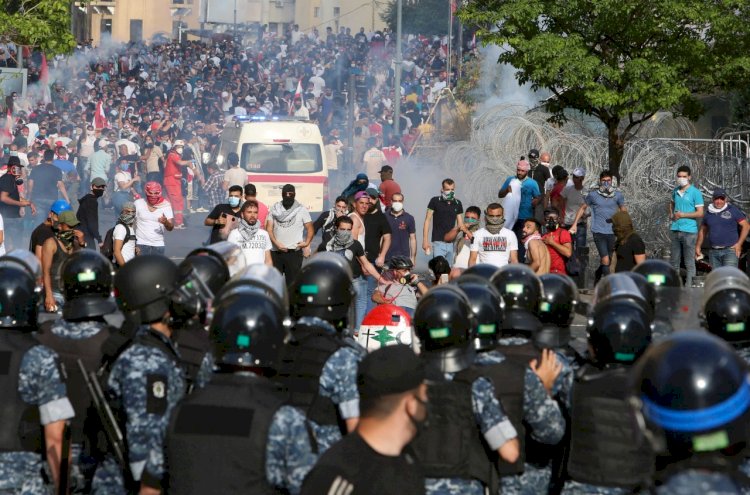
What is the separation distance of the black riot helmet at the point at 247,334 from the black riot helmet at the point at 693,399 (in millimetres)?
1624

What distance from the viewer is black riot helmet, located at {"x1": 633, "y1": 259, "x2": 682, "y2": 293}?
7.45 m

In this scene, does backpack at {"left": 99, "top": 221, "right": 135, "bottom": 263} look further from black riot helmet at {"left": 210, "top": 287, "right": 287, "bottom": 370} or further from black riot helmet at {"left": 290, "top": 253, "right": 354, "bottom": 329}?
black riot helmet at {"left": 210, "top": 287, "right": 287, "bottom": 370}

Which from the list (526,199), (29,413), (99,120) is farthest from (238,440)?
(99,120)

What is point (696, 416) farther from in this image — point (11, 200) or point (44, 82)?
point (44, 82)

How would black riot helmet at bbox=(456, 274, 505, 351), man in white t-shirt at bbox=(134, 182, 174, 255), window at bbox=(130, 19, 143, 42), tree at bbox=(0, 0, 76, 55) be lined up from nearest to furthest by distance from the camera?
black riot helmet at bbox=(456, 274, 505, 351) → man in white t-shirt at bbox=(134, 182, 174, 255) → tree at bbox=(0, 0, 76, 55) → window at bbox=(130, 19, 143, 42)

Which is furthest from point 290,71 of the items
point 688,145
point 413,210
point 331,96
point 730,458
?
point 730,458

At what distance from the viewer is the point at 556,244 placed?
1452 centimetres

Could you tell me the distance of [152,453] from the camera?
181 inches

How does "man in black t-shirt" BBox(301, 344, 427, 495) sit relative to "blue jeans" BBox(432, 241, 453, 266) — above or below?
above

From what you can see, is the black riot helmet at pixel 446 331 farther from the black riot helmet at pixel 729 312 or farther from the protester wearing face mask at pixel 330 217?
the protester wearing face mask at pixel 330 217

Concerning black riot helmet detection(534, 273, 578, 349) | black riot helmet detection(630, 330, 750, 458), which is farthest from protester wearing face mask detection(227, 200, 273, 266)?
black riot helmet detection(630, 330, 750, 458)

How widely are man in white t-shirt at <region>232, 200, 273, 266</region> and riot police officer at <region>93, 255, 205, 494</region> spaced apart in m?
7.06

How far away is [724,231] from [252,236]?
5.86 m

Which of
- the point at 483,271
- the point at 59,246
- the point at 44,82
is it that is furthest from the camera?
the point at 44,82
